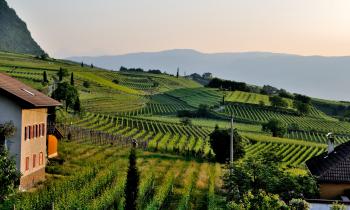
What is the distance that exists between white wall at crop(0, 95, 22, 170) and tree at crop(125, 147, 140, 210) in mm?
8528

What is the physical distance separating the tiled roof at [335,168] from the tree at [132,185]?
976 centimetres

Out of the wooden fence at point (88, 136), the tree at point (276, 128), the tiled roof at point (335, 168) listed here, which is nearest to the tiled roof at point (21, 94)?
the wooden fence at point (88, 136)

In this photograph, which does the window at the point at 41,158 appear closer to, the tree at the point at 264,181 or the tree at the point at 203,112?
the tree at the point at 264,181

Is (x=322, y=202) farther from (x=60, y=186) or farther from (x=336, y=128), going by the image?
(x=336, y=128)

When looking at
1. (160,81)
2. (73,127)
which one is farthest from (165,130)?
(160,81)

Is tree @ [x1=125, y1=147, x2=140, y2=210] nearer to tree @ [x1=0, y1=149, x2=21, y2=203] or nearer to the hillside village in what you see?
the hillside village

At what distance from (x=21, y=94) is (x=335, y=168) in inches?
738

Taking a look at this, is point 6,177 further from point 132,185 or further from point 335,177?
point 335,177

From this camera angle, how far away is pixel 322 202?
82.4 ft

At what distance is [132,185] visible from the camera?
2759 centimetres

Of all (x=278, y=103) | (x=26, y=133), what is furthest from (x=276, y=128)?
(x=26, y=133)

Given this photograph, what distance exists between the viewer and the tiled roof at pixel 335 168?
31.0 metres

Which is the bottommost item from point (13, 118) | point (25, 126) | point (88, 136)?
point (88, 136)

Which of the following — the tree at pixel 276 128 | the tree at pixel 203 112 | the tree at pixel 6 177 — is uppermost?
the tree at pixel 6 177
